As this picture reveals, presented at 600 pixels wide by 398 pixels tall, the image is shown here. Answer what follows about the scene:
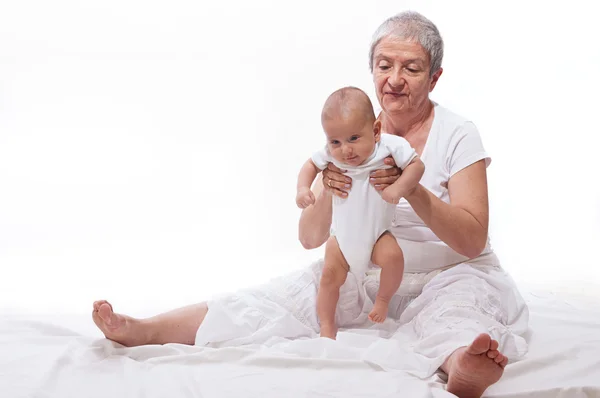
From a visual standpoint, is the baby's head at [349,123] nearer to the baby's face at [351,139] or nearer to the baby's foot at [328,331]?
the baby's face at [351,139]

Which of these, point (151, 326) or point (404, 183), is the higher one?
point (404, 183)

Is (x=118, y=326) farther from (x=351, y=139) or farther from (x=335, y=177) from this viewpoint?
(x=351, y=139)

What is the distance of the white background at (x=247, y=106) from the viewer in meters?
4.45

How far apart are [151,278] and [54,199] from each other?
3.47 feet

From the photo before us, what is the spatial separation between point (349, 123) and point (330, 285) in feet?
1.71

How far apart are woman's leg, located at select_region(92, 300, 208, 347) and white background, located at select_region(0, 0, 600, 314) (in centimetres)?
183

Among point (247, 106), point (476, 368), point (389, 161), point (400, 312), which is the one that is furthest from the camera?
point (247, 106)

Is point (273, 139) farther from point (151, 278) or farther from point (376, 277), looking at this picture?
point (376, 277)

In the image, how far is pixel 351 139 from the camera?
2.08m

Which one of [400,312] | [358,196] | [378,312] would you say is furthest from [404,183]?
[400,312]

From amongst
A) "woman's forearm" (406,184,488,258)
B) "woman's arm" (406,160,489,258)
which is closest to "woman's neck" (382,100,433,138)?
"woman's arm" (406,160,489,258)

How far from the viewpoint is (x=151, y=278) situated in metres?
3.80

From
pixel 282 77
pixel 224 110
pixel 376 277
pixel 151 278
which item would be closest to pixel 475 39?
pixel 282 77

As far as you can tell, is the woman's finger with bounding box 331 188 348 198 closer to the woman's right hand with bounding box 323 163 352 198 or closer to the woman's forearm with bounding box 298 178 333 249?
the woman's right hand with bounding box 323 163 352 198
